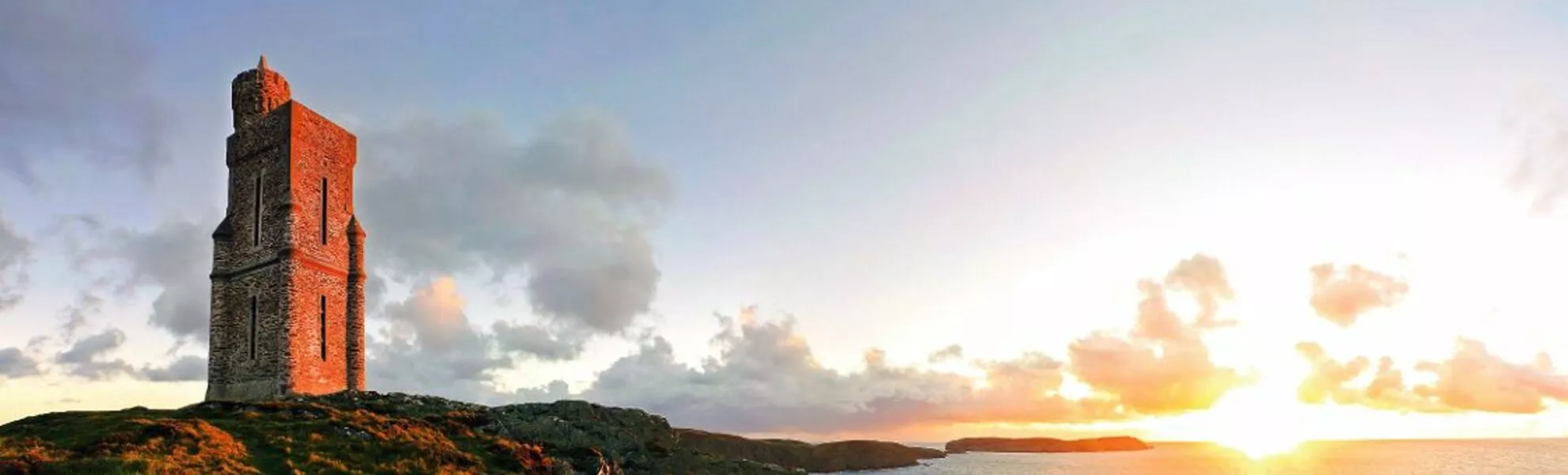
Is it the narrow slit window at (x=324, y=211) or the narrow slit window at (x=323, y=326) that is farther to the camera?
the narrow slit window at (x=324, y=211)

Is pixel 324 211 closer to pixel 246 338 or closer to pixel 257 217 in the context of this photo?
pixel 257 217

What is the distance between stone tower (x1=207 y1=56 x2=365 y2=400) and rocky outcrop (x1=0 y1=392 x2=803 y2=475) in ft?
11.4

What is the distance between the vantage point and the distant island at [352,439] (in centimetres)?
2558

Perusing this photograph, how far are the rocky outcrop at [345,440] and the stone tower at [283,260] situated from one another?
3475 mm

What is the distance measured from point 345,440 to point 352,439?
29 cm

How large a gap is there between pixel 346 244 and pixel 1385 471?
Result: 16713cm

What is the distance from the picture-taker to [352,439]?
3153cm

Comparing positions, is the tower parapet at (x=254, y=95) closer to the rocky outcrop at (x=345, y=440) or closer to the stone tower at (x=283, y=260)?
the stone tower at (x=283, y=260)

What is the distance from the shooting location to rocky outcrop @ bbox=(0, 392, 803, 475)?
83.7ft

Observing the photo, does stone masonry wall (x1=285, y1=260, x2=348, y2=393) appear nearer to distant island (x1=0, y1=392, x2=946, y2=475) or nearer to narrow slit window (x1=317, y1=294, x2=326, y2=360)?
narrow slit window (x1=317, y1=294, x2=326, y2=360)

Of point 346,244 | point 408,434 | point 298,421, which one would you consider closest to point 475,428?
point 408,434

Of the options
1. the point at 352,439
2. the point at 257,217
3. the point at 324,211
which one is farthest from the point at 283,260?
the point at 352,439

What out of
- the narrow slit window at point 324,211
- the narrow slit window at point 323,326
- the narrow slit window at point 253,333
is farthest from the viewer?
the narrow slit window at point 324,211

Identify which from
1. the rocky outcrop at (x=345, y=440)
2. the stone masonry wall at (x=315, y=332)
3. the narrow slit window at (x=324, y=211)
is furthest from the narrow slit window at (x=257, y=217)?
the rocky outcrop at (x=345, y=440)
